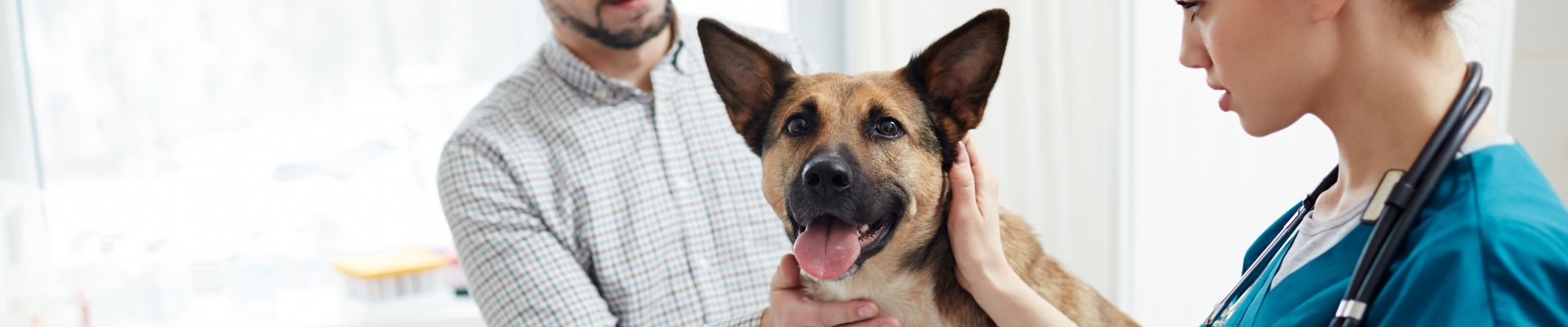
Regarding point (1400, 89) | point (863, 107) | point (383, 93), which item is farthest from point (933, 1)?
point (1400, 89)

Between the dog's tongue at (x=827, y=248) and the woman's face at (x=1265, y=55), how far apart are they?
528 millimetres

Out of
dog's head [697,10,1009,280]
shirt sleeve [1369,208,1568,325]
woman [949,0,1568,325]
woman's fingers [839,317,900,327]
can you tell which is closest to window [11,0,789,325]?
dog's head [697,10,1009,280]

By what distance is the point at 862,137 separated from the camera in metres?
1.45

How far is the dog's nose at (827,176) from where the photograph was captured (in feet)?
4.34

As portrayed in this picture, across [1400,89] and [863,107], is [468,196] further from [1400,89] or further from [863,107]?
[1400,89]

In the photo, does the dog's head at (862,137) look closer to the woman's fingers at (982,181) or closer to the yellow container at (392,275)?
the woman's fingers at (982,181)

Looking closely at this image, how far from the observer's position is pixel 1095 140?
3.05m

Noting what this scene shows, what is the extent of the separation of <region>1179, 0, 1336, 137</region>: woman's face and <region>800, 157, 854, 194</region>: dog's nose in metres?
0.49

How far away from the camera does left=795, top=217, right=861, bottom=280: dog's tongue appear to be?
4.39 feet

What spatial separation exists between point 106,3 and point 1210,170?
139 inches

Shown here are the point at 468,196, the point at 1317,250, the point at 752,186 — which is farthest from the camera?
the point at 752,186

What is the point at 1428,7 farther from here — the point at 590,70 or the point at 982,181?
the point at 590,70

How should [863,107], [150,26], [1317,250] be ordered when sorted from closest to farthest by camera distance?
[1317,250]
[863,107]
[150,26]

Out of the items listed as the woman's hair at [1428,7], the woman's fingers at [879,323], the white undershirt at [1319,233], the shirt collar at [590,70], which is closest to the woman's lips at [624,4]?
the shirt collar at [590,70]
